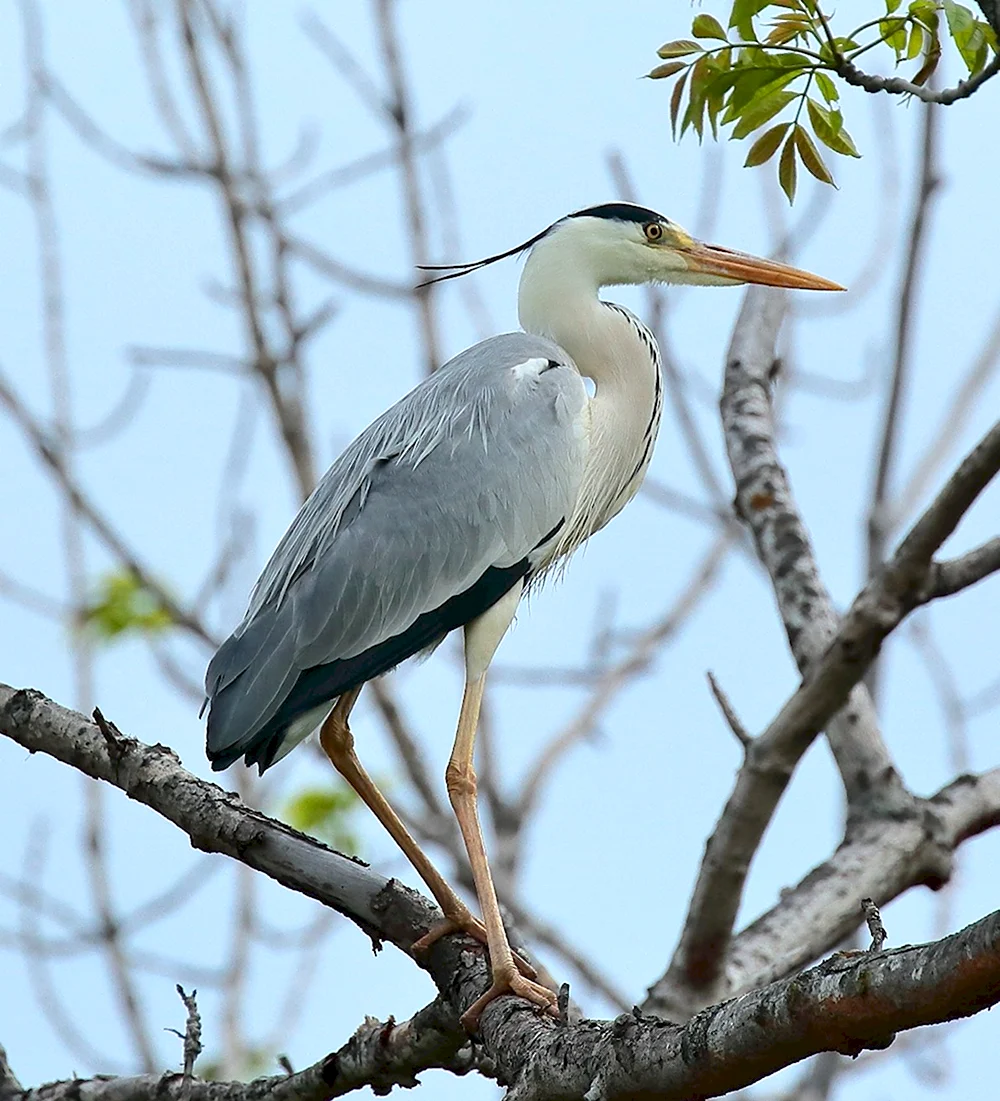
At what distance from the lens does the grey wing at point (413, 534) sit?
10.8 feet

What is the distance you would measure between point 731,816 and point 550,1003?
35.2 inches

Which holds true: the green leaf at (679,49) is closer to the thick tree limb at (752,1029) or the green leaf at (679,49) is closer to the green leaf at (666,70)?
the green leaf at (666,70)

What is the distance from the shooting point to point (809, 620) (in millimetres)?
3812

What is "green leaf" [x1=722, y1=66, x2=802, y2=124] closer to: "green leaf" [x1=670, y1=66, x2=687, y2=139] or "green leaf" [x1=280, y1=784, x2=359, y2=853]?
"green leaf" [x1=670, y1=66, x2=687, y2=139]

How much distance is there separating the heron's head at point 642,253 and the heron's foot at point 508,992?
6.28 feet

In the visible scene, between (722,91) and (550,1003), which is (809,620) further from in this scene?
(722,91)

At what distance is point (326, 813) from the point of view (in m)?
5.82

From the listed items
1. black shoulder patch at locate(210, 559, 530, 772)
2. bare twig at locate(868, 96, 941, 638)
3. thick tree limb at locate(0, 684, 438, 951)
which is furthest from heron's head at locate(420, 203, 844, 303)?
thick tree limb at locate(0, 684, 438, 951)

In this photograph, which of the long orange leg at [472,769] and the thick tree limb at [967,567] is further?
the thick tree limb at [967,567]

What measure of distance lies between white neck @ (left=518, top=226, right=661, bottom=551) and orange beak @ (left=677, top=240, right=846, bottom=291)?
0.26 metres

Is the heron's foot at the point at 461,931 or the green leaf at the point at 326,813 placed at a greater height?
the green leaf at the point at 326,813

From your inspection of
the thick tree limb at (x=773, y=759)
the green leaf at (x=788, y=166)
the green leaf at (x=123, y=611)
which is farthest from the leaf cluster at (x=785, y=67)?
the green leaf at (x=123, y=611)

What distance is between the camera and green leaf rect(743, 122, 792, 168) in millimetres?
2297

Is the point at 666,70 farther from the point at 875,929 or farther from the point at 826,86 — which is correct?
the point at 875,929
